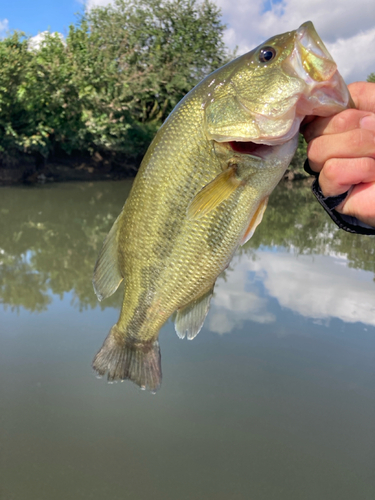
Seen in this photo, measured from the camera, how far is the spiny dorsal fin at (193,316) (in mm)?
2271

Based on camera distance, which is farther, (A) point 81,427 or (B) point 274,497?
(A) point 81,427

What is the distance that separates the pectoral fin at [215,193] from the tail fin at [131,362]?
95 centimetres

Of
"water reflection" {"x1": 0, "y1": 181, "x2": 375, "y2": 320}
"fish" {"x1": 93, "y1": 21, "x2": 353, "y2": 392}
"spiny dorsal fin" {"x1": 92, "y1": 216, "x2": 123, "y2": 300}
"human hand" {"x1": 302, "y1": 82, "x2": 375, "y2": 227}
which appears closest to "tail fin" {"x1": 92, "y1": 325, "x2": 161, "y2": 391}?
"fish" {"x1": 93, "y1": 21, "x2": 353, "y2": 392}

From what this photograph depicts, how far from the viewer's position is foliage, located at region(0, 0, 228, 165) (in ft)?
52.9

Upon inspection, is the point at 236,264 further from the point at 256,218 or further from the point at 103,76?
the point at 103,76

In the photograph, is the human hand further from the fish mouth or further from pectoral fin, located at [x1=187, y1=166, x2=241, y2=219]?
pectoral fin, located at [x1=187, y1=166, x2=241, y2=219]

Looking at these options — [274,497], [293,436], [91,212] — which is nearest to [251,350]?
[293,436]

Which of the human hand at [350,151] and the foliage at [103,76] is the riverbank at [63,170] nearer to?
the foliage at [103,76]

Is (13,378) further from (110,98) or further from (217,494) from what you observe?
(110,98)

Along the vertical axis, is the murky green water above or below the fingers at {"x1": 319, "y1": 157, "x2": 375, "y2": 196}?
below

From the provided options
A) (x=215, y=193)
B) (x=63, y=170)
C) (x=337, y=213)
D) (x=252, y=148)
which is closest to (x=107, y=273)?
(x=215, y=193)

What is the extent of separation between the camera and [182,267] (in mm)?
2082

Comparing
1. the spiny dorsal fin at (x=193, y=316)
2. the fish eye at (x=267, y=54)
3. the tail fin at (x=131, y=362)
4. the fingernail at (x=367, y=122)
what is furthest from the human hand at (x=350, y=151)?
the tail fin at (x=131, y=362)

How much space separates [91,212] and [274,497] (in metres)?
9.40
